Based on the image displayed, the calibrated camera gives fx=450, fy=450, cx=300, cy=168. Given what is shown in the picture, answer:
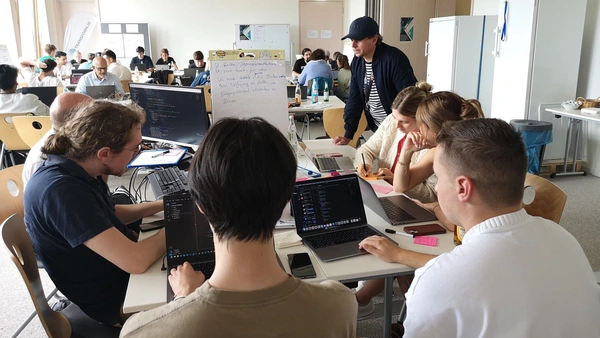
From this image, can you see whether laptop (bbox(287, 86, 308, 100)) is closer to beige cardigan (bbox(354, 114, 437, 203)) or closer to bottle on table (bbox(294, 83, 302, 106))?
bottle on table (bbox(294, 83, 302, 106))

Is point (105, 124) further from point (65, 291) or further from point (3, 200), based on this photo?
point (3, 200)

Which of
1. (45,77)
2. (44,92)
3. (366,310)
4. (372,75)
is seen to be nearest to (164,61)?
(45,77)

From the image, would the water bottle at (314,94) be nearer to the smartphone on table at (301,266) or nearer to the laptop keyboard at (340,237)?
the laptop keyboard at (340,237)

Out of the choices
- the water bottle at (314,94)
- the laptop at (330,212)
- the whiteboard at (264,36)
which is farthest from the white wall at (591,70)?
the whiteboard at (264,36)

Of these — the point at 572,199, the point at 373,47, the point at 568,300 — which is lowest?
the point at 572,199

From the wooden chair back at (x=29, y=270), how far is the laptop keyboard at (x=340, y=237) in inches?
34.7

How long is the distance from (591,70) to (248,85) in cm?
400

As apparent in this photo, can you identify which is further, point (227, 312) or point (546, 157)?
point (546, 157)

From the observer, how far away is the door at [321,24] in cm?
1158

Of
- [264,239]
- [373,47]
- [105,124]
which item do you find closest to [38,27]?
[373,47]

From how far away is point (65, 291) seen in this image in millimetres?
1584

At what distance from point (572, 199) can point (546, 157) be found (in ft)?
3.01

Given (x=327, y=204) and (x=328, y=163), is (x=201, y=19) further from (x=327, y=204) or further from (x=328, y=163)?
(x=327, y=204)

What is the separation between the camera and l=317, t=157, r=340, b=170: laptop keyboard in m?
2.62
